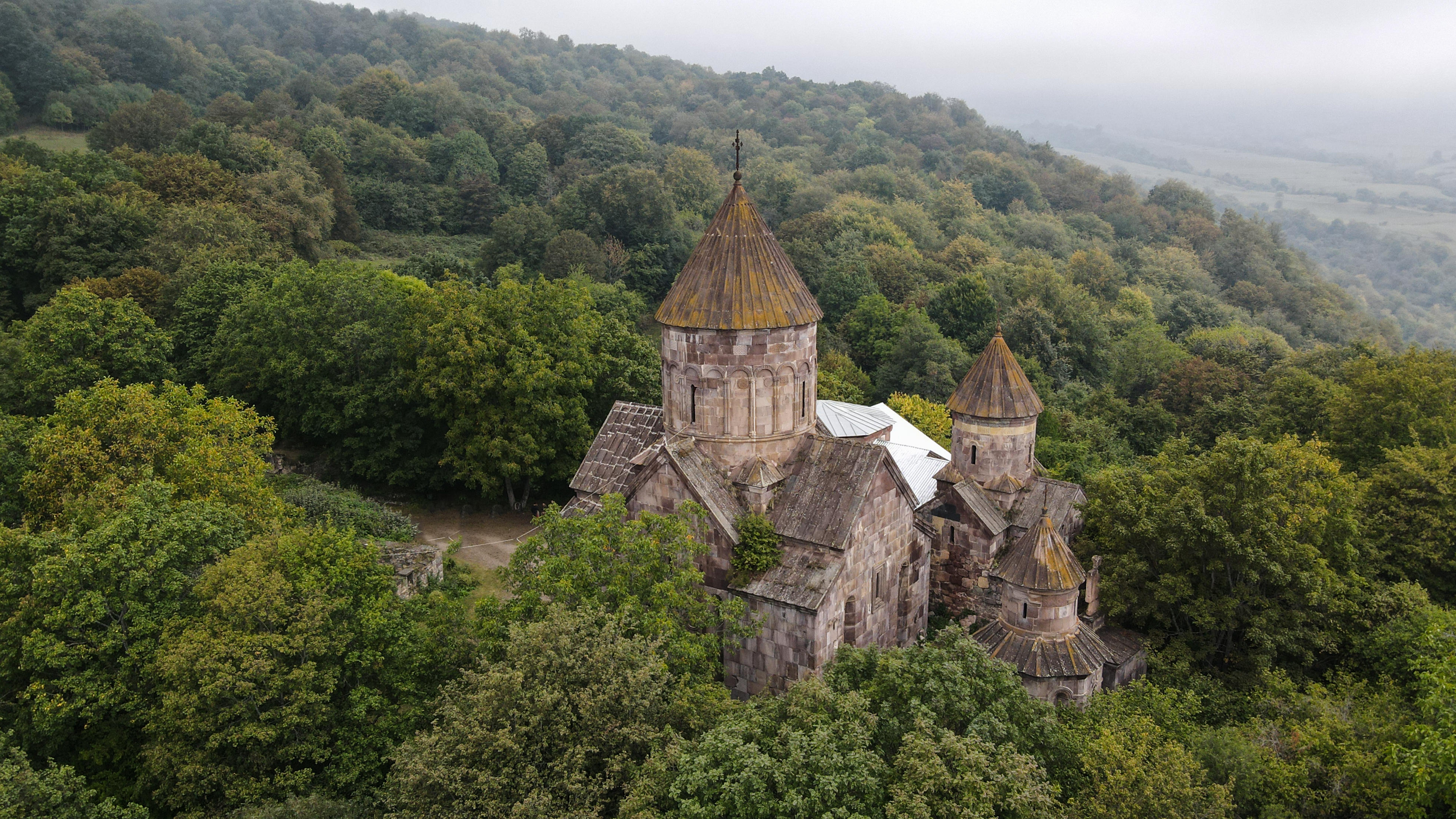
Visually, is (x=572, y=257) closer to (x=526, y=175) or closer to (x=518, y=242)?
(x=518, y=242)

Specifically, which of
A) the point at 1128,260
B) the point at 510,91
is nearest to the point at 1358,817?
the point at 1128,260

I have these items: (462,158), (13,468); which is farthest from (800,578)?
(462,158)

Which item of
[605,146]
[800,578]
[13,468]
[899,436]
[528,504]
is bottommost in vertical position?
[528,504]

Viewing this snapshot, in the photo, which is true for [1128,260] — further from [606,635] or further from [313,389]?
[606,635]

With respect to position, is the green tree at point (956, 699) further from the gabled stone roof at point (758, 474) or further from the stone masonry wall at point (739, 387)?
the stone masonry wall at point (739, 387)

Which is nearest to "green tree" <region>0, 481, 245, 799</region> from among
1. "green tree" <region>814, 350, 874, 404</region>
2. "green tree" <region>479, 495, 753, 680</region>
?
"green tree" <region>479, 495, 753, 680</region>

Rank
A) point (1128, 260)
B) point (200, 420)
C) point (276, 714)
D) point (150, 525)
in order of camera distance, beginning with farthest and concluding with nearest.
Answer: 1. point (1128, 260)
2. point (200, 420)
3. point (150, 525)
4. point (276, 714)

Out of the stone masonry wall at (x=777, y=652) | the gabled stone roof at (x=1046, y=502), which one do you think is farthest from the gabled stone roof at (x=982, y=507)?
the stone masonry wall at (x=777, y=652)
